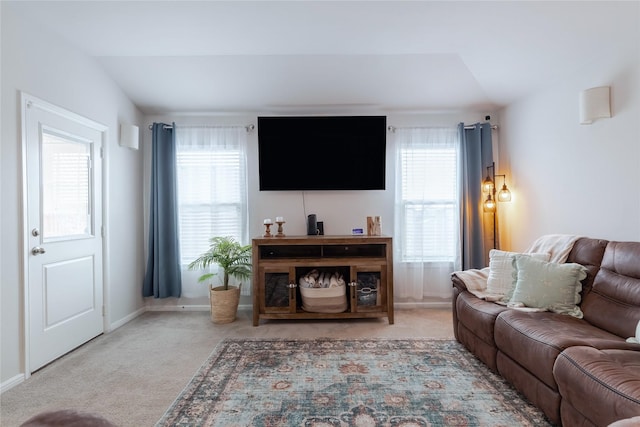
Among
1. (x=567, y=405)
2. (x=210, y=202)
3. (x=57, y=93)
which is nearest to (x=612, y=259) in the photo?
(x=567, y=405)

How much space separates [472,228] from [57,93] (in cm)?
411

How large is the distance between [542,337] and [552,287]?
63 cm

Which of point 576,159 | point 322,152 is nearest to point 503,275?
point 576,159

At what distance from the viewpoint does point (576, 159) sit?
107 inches

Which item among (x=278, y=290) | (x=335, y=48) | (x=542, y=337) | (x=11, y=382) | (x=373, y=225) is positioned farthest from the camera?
(x=373, y=225)

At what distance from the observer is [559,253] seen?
2445mm

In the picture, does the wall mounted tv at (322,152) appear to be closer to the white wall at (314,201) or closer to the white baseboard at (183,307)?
the white wall at (314,201)

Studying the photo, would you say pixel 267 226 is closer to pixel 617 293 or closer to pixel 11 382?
pixel 11 382

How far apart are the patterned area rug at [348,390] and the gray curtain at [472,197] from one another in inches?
50.8

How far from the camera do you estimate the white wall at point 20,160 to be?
2.16 meters

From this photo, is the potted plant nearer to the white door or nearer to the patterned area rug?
the patterned area rug

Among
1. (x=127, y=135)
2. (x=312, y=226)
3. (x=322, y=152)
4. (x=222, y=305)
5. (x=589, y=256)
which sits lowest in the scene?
(x=222, y=305)

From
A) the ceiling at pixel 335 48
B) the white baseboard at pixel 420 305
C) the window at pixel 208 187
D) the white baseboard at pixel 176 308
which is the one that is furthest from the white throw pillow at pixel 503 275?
the white baseboard at pixel 176 308

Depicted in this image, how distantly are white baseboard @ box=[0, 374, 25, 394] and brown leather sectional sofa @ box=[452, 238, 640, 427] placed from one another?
10.3 ft
